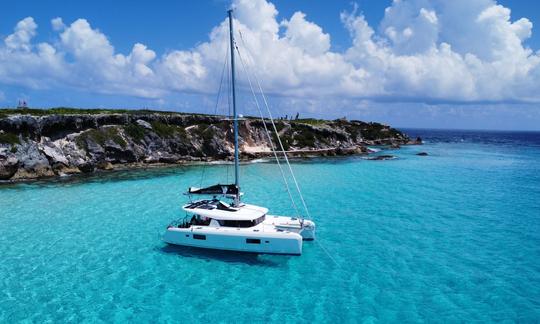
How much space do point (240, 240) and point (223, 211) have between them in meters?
2.65

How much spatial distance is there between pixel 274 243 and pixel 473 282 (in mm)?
11309

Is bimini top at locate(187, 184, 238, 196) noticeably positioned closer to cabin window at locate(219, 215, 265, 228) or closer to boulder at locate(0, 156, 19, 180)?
cabin window at locate(219, 215, 265, 228)

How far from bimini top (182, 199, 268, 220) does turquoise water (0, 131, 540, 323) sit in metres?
2.55

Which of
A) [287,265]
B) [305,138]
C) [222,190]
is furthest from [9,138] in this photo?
[305,138]

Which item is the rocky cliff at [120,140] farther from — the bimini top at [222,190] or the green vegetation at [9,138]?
the bimini top at [222,190]

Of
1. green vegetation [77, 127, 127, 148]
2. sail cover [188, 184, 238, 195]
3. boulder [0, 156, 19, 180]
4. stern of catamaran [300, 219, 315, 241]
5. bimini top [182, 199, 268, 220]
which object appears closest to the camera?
bimini top [182, 199, 268, 220]

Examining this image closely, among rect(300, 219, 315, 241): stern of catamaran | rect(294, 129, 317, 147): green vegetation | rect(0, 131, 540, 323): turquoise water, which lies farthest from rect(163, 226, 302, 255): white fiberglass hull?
rect(294, 129, 317, 147): green vegetation

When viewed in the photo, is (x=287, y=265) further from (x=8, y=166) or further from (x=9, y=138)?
(x=9, y=138)

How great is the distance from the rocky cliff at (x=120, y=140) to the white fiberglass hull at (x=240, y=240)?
41261 mm

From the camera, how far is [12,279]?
19469mm

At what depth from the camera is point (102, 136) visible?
62.9 meters

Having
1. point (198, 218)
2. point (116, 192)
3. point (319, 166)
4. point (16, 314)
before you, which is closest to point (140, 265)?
point (198, 218)

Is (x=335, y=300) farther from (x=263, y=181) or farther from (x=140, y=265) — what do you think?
(x=263, y=181)

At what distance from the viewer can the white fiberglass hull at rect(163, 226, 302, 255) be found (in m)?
21.6
